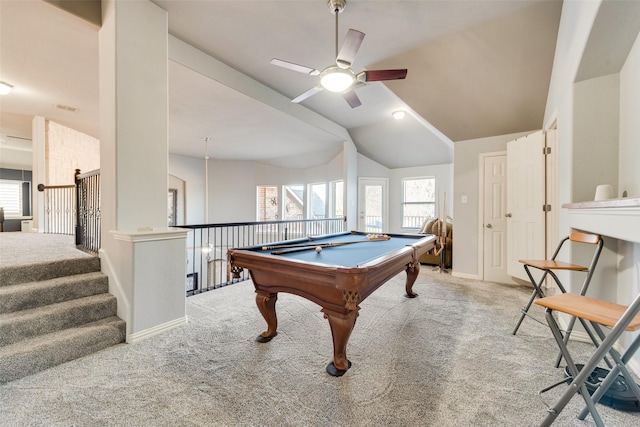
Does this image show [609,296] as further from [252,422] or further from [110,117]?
[110,117]

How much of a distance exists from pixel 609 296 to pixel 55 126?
8517 millimetres

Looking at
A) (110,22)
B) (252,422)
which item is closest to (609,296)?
(252,422)

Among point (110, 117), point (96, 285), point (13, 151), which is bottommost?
point (96, 285)

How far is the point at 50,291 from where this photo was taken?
2.19 m

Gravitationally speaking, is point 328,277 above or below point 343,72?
below

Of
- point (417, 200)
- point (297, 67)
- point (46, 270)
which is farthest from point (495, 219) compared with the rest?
point (46, 270)

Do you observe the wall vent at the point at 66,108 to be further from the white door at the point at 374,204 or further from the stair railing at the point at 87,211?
the white door at the point at 374,204

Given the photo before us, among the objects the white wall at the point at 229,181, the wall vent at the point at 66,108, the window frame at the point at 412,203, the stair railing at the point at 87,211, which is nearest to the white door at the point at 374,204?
the window frame at the point at 412,203

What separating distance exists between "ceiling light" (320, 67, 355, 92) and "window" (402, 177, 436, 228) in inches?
178

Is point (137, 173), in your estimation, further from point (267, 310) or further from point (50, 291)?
point (267, 310)

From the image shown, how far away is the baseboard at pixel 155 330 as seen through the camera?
2.19 m

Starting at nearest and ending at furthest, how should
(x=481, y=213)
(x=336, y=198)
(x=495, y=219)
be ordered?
(x=495, y=219) < (x=481, y=213) < (x=336, y=198)

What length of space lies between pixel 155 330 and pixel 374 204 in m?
5.58

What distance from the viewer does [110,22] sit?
2.30 meters
